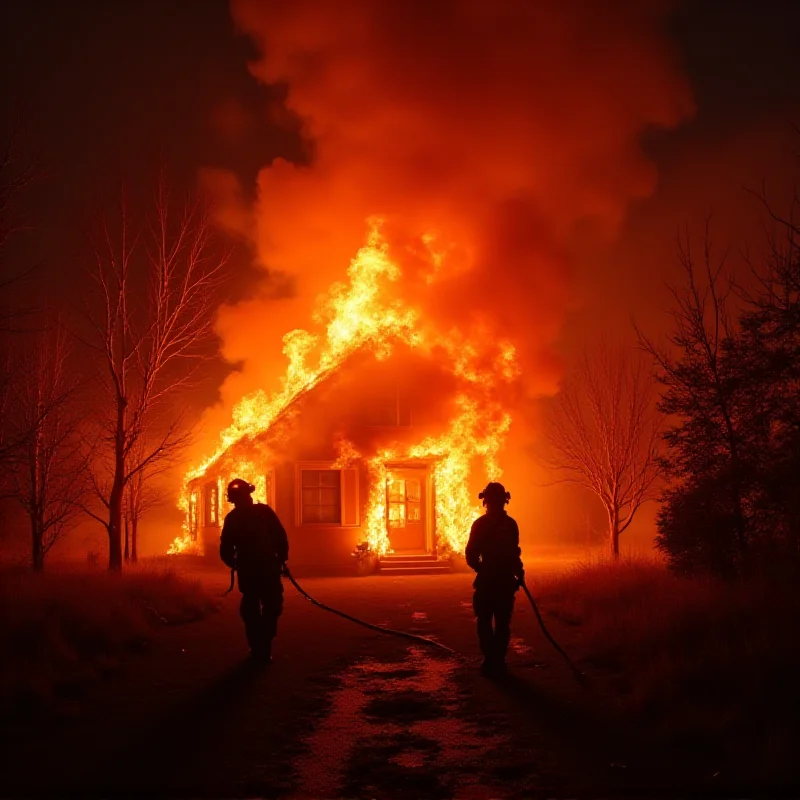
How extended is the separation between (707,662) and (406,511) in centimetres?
1470

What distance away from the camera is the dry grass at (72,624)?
22.8 feet

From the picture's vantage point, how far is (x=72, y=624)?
→ 9.00 m

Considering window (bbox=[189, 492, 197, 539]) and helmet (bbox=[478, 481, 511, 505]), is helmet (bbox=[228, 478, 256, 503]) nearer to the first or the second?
helmet (bbox=[478, 481, 511, 505])

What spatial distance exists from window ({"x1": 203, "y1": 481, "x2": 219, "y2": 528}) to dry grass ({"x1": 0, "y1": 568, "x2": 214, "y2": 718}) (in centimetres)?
1033

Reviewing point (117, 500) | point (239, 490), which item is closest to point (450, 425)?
point (117, 500)

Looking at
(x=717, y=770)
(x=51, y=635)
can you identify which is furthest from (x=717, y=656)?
(x=51, y=635)

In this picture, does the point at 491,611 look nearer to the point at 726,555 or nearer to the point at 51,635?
the point at 51,635

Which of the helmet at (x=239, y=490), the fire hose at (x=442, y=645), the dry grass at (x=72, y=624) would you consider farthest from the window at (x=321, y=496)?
the helmet at (x=239, y=490)

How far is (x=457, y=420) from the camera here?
65.7 ft

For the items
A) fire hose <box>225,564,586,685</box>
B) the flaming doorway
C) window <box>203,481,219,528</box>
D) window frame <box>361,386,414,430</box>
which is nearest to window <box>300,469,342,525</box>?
the flaming doorway

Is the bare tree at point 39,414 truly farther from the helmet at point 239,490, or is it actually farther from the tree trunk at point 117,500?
the helmet at point 239,490

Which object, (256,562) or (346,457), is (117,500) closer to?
(346,457)

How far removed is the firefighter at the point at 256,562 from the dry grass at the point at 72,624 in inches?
59.7

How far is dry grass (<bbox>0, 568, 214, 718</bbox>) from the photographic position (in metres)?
6.95
